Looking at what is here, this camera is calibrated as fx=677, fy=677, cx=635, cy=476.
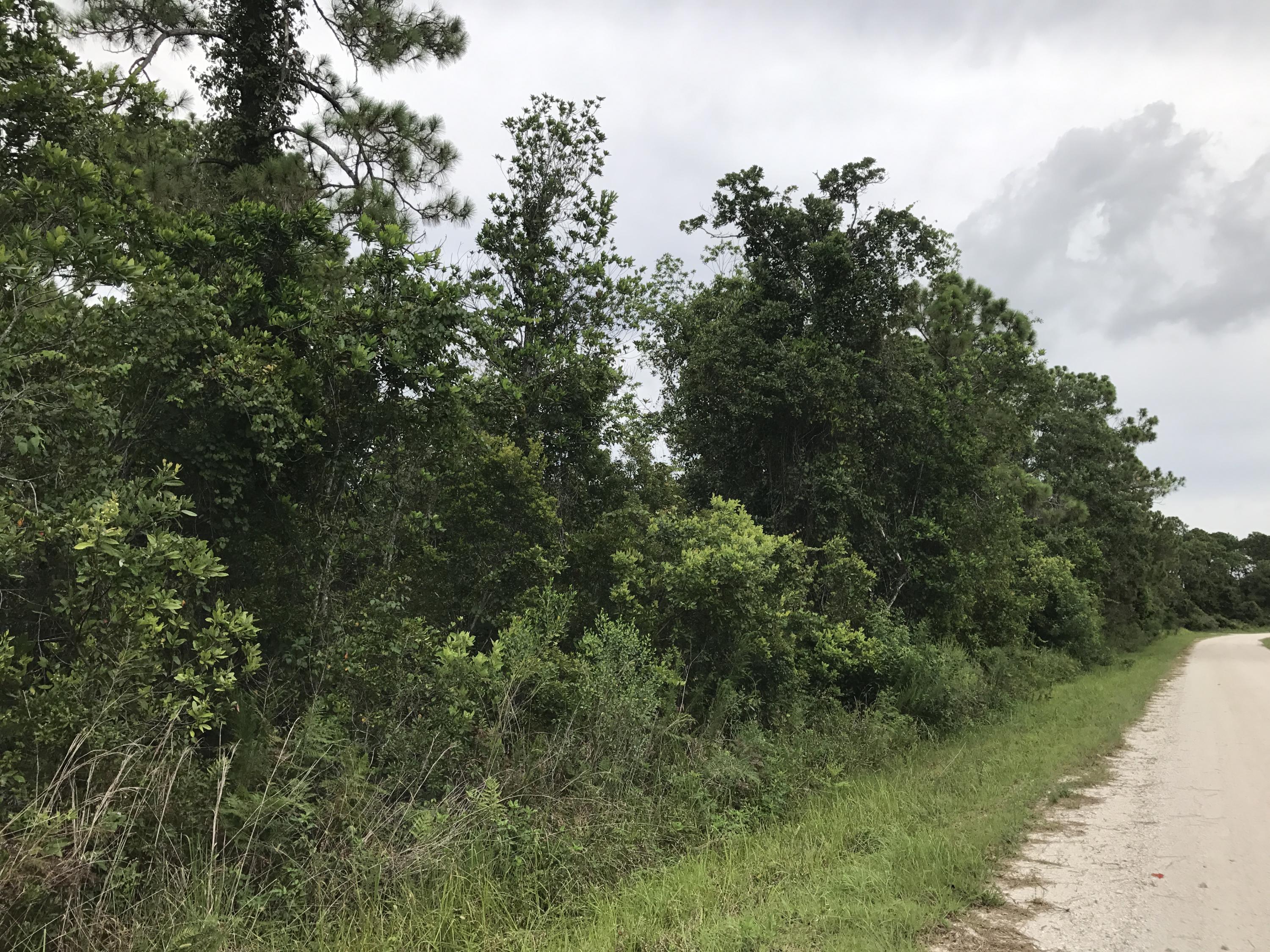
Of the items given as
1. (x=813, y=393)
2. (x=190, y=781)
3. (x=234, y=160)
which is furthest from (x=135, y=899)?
(x=813, y=393)

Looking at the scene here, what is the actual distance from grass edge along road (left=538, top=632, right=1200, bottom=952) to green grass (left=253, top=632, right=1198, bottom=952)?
13mm

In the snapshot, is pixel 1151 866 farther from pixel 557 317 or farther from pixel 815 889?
pixel 557 317

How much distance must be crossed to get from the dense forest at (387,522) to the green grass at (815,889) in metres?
0.29

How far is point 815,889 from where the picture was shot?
16.2 ft

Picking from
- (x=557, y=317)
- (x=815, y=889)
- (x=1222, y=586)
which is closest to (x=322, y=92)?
(x=557, y=317)

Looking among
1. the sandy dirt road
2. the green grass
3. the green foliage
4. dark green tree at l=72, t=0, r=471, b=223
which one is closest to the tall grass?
the green grass

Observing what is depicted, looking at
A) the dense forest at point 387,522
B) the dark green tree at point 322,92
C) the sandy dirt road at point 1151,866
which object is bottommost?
the sandy dirt road at point 1151,866

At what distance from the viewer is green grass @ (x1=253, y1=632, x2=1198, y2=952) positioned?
420 cm

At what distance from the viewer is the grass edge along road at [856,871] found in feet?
14.0

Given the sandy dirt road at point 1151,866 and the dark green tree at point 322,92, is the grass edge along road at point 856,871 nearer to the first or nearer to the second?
the sandy dirt road at point 1151,866

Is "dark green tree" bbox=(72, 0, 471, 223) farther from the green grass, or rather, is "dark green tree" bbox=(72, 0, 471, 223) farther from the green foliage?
the green foliage

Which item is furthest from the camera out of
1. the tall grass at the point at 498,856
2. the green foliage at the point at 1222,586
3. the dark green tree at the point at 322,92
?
the green foliage at the point at 1222,586

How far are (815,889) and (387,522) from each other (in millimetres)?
5173

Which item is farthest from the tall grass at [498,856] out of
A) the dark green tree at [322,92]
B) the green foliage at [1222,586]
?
the green foliage at [1222,586]
